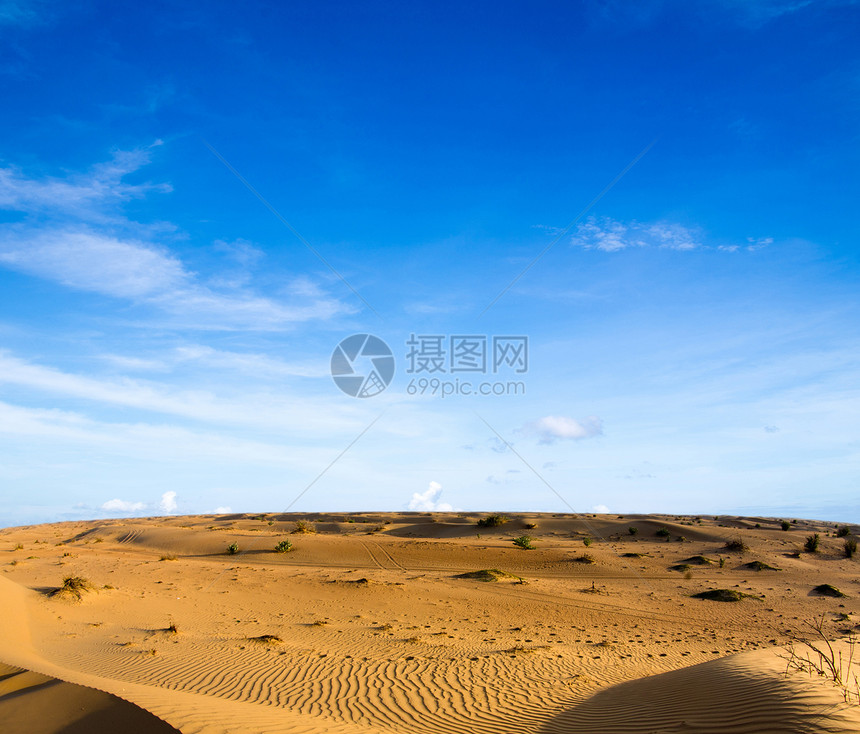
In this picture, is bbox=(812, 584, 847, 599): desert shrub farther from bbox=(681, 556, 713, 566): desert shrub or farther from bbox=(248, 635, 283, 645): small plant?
bbox=(248, 635, 283, 645): small plant

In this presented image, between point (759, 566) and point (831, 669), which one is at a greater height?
point (831, 669)

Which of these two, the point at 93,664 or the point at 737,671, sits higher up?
the point at 737,671

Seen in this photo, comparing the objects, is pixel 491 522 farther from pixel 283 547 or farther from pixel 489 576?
pixel 489 576

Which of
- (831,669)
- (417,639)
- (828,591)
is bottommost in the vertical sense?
(417,639)

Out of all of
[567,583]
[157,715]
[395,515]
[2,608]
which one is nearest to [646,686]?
[157,715]

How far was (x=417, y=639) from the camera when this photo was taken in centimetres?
1399

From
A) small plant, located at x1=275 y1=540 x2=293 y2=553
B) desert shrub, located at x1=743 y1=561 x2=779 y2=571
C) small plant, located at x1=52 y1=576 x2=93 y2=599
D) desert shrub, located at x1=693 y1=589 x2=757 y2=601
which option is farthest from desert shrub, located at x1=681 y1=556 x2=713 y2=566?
small plant, located at x1=52 y1=576 x2=93 y2=599

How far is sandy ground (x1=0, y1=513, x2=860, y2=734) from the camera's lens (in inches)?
301

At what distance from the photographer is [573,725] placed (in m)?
8.51

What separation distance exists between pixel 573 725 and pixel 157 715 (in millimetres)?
5888

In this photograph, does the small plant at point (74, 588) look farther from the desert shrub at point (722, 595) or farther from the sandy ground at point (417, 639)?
the desert shrub at point (722, 595)

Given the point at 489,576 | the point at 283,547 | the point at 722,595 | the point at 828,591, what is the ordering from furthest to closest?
the point at 283,547
the point at 489,576
the point at 828,591
the point at 722,595

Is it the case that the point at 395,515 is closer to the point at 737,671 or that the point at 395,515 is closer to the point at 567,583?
the point at 567,583

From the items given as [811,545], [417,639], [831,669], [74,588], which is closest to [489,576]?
[417,639]
